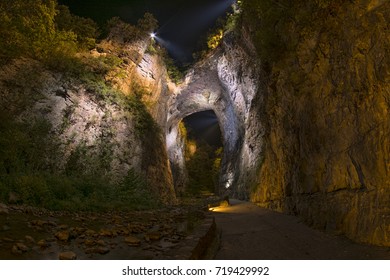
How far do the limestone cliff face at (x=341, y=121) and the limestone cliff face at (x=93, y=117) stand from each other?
8.48m

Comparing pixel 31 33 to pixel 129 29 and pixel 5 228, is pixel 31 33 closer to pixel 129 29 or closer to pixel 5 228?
pixel 129 29

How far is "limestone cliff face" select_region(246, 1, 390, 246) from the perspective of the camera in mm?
4766

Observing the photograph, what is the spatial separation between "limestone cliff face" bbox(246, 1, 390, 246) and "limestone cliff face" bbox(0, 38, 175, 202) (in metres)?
8.48

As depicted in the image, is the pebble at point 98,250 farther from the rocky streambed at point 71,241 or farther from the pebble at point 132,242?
the pebble at point 132,242

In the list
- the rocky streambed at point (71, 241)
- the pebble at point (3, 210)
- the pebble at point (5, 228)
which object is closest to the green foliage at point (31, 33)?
the pebble at point (3, 210)

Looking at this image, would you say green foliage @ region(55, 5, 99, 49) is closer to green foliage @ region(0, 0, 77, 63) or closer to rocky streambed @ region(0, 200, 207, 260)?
green foliage @ region(0, 0, 77, 63)

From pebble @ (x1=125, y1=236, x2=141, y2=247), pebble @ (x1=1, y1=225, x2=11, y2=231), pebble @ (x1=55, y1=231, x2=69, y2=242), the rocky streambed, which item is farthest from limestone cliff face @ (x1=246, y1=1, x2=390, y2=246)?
pebble @ (x1=1, y1=225, x2=11, y2=231)

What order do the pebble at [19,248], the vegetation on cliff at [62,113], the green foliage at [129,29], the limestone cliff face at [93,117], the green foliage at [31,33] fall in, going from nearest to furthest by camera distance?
the pebble at [19,248] < the vegetation on cliff at [62,113] < the green foliage at [31,33] < the limestone cliff face at [93,117] < the green foliage at [129,29]

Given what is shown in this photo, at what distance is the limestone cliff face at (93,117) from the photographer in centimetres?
1124

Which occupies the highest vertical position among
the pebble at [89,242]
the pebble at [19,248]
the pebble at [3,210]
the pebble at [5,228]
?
the pebble at [3,210]

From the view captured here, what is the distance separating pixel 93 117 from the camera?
14.0 m
